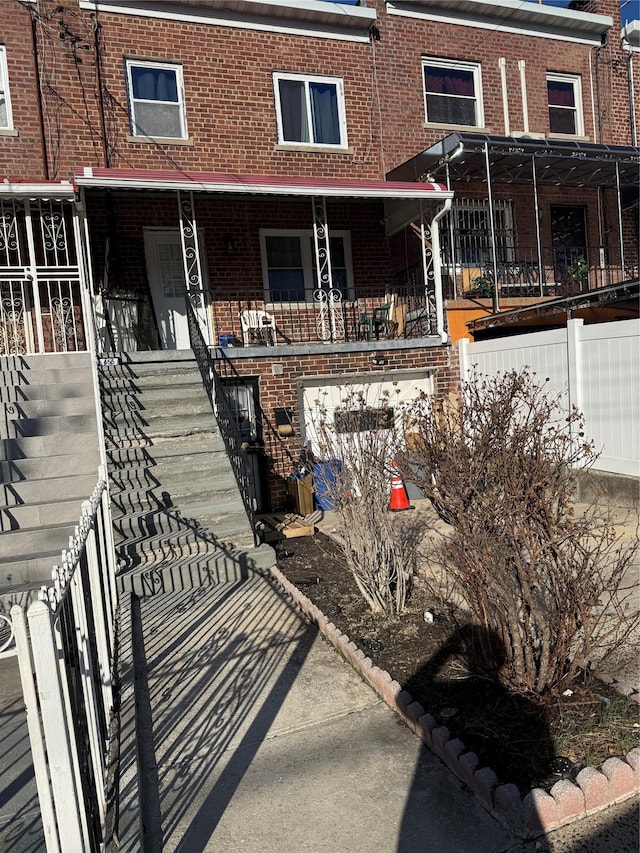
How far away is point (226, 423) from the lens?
777 centimetres

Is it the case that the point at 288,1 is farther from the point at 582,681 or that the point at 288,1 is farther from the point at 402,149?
the point at 582,681

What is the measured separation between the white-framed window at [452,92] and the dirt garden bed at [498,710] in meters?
11.4

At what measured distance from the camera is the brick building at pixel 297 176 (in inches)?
380

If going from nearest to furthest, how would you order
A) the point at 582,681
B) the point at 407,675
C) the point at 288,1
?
1. the point at 582,681
2. the point at 407,675
3. the point at 288,1

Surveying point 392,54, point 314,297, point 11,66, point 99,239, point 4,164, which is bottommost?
point 314,297

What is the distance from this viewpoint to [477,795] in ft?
9.05

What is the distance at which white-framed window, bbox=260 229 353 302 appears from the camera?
450 inches

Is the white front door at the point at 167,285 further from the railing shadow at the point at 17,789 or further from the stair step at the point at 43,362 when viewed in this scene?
the railing shadow at the point at 17,789

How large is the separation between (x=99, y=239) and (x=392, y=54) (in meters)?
7.02

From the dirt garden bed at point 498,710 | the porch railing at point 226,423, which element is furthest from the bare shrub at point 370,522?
the porch railing at point 226,423

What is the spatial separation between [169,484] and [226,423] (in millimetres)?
1293

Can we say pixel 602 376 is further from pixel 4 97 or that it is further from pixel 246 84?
pixel 4 97

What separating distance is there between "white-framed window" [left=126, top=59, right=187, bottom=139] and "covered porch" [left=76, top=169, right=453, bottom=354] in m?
1.28

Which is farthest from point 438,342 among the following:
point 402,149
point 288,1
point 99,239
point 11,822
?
point 11,822
